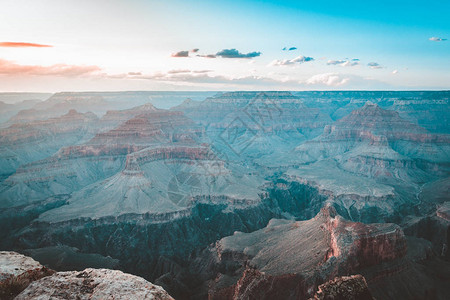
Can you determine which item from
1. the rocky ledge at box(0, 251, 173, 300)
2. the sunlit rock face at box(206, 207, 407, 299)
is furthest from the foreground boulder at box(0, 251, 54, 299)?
the sunlit rock face at box(206, 207, 407, 299)

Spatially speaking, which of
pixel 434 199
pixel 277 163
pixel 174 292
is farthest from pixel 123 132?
pixel 434 199

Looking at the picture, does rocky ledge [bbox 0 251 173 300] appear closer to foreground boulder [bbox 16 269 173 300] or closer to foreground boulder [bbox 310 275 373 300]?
foreground boulder [bbox 16 269 173 300]

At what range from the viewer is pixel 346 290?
1412cm

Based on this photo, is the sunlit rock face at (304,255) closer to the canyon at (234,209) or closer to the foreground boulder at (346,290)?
the canyon at (234,209)

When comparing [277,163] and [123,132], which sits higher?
[123,132]

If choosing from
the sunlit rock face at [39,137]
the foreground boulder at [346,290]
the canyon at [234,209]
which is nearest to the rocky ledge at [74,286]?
the canyon at [234,209]

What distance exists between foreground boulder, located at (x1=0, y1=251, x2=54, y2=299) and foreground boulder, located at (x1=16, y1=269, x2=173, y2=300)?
1332 millimetres

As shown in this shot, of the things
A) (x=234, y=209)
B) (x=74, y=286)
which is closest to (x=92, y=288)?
(x=74, y=286)

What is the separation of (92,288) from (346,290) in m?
11.5

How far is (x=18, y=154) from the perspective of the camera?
5315 inches

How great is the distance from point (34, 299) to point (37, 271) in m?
3.83

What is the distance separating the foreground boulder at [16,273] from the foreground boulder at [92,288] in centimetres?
133

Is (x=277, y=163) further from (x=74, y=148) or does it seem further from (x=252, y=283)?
(x=252, y=283)

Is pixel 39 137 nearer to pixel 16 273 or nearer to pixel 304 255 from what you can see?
pixel 304 255
